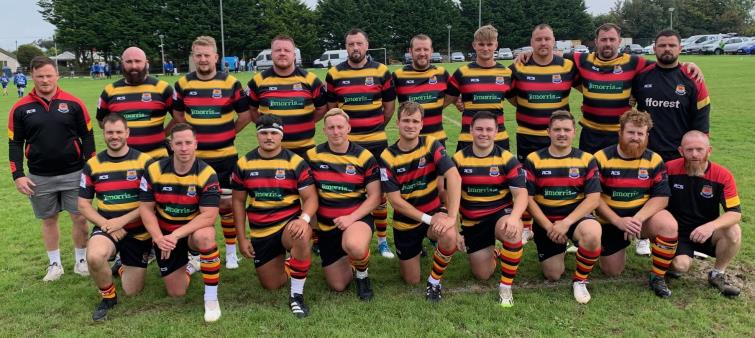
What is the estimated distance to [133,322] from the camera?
13.3ft

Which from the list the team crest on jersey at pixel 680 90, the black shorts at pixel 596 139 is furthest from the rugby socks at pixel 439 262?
the team crest on jersey at pixel 680 90

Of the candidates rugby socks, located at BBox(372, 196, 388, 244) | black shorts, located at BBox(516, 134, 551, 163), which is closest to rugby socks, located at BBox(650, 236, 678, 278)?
black shorts, located at BBox(516, 134, 551, 163)

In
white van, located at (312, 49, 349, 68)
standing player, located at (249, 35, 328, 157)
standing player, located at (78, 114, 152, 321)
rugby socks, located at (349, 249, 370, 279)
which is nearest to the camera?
standing player, located at (78, 114, 152, 321)

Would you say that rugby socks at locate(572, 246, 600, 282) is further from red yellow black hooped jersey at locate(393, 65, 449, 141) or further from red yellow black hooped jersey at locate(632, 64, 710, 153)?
red yellow black hooped jersey at locate(393, 65, 449, 141)

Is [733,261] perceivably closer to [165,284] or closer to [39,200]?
[165,284]

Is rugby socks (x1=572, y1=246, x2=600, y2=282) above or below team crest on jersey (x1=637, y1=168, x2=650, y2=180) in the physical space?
below

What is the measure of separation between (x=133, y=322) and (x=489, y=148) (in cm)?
316

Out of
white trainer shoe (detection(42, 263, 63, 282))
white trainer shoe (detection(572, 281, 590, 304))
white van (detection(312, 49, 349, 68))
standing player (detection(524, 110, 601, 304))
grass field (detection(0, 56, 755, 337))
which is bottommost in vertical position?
grass field (detection(0, 56, 755, 337))

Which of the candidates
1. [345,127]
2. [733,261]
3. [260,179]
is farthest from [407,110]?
[733,261]

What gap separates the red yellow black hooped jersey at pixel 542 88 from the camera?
5.46 meters

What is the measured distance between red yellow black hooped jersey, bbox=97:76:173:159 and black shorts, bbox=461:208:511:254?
3.03 m

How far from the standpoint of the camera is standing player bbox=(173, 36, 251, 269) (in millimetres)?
5203

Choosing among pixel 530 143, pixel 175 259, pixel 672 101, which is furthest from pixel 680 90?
pixel 175 259

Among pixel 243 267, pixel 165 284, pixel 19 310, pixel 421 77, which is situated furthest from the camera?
pixel 421 77
